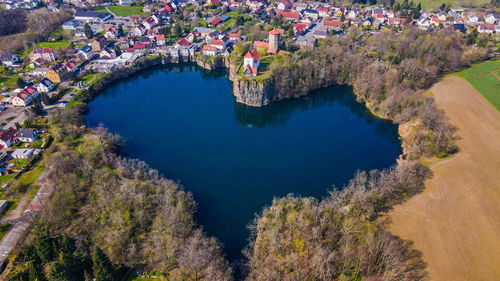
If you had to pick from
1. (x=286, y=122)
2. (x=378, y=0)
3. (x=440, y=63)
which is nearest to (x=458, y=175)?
(x=286, y=122)

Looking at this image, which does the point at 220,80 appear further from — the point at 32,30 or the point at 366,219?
the point at 32,30

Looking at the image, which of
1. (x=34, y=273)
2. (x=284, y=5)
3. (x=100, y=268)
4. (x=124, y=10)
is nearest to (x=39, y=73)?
(x=34, y=273)

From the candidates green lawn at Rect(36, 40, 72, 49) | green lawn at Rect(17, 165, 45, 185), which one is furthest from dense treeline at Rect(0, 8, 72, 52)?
green lawn at Rect(17, 165, 45, 185)

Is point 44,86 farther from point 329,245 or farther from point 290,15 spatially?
point 290,15

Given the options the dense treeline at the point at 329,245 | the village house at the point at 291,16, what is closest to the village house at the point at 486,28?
the village house at the point at 291,16

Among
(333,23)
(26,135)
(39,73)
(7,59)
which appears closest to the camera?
(26,135)

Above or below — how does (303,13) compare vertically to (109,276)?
above
